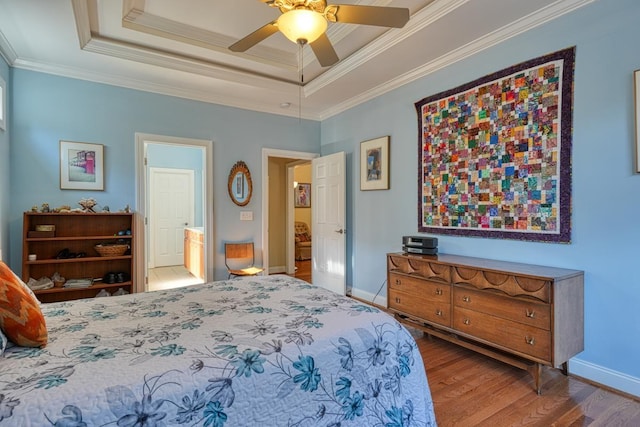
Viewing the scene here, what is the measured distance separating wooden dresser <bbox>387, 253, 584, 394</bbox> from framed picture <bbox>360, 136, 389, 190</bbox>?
1224mm

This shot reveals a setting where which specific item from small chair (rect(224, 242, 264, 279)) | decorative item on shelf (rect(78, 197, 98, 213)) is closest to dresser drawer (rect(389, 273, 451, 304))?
small chair (rect(224, 242, 264, 279))

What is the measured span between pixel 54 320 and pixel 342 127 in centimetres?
396

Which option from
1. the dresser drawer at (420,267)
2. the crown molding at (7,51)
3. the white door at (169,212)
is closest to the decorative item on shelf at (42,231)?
the crown molding at (7,51)

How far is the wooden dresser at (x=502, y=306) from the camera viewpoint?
2086mm

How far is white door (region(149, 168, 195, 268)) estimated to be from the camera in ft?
22.1

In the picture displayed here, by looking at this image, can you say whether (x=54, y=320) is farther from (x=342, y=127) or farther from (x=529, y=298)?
(x=342, y=127)

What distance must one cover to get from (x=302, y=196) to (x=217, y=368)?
24.0 feet

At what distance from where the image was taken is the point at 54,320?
1521 millimetres

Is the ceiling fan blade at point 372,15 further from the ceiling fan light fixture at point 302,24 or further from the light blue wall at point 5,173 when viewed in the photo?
the light blue wall at point 5,173

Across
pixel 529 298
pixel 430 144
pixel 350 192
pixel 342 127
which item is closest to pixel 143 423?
pixel 529 298

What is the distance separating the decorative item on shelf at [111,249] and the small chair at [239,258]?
1.21 metres

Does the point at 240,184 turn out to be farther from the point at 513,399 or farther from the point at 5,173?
the point at 513,399

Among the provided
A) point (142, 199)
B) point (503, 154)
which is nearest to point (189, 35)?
point (142, 199)

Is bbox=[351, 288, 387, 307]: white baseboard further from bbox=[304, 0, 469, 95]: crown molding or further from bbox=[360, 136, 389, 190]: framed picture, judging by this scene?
bbox=[304, 0, 469, 95]: crown molding
